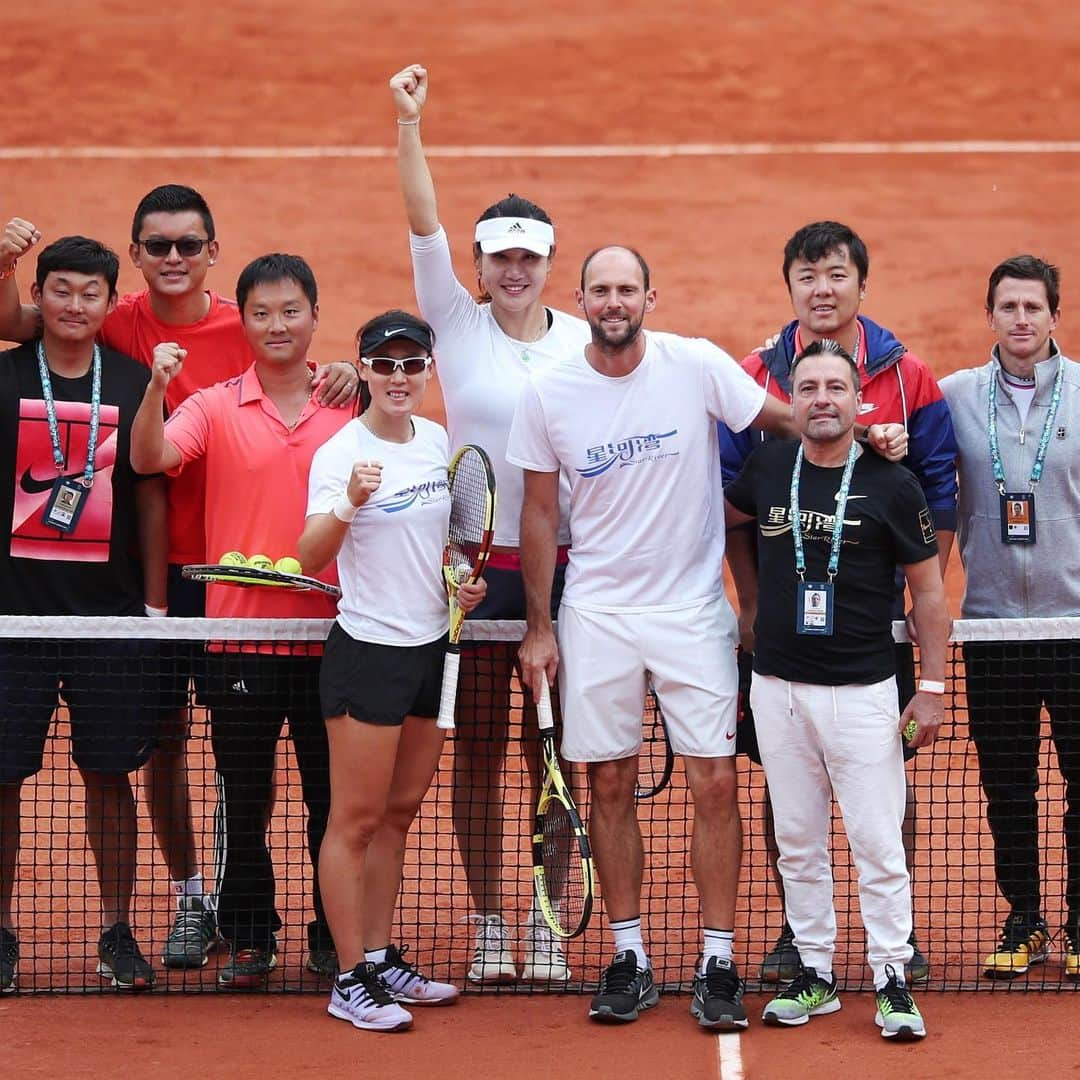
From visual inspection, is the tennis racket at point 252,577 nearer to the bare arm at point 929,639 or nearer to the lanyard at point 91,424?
the lanyard at point 91,424

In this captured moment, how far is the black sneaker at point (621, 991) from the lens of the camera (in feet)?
19.1

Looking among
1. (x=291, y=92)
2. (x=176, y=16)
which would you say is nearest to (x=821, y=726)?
(x=291, y=92)

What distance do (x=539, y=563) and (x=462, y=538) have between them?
275 mm

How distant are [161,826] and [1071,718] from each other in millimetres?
3367

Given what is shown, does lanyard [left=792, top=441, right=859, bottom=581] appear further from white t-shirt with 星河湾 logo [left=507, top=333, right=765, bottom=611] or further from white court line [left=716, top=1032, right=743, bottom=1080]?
white court line [left=716, top=1032, right=743, bottom=1080]

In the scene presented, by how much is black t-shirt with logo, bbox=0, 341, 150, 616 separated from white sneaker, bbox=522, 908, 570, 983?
190cm

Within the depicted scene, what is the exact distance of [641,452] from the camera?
5781mm

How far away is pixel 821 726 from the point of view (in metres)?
5.63

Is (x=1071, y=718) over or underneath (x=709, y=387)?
Result: underneath

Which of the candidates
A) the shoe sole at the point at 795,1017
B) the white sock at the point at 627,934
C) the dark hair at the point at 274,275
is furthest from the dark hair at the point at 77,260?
the shoe sole at the point at 795,1017

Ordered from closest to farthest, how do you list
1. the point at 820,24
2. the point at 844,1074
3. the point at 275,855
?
the point at 844,1074
the point at 275,855
the point at 820,24

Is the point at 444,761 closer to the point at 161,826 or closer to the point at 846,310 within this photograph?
→ the point at 161,826

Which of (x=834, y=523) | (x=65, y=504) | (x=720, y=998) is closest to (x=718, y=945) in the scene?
(x=720, y=998)

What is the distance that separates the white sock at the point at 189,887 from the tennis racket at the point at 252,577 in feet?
4.25
